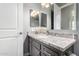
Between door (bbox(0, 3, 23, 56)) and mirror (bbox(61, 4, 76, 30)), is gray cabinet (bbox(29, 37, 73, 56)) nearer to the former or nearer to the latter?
door (bbox(0, 3, 23, 56))

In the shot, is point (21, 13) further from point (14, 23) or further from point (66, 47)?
point (66, 47)

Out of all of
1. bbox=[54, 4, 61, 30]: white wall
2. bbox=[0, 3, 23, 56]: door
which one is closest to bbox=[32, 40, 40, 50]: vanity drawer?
bbox=[0, 3, 23, 56]: door

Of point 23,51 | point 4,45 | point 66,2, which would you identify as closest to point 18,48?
point 23,51

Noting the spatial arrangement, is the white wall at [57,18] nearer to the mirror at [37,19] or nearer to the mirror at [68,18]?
the mirror at [68,18]

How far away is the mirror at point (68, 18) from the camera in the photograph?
4.50 ft

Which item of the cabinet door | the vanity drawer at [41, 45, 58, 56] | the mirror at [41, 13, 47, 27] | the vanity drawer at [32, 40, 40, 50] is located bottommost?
the cabinet door

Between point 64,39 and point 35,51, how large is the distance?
0.45 metres

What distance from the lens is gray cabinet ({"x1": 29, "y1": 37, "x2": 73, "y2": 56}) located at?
51.0 inches

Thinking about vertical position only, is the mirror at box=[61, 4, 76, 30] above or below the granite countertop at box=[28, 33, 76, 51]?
above

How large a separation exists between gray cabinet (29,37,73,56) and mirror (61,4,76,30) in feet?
0.98

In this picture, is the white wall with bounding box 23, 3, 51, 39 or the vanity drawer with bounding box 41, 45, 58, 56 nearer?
the vanity drawer with bounding box 41, 45, 58, 56

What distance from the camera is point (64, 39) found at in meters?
1.39

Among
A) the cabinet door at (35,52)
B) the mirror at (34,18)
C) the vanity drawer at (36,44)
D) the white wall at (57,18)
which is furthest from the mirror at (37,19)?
the cabinet door at (35,52)

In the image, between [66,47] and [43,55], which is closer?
[66,47]
